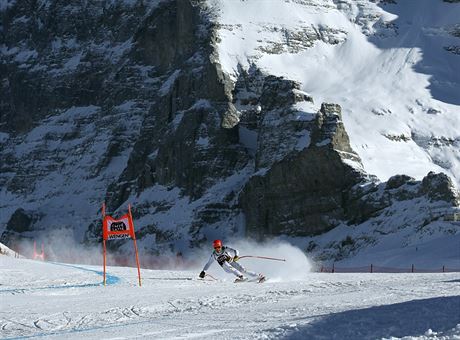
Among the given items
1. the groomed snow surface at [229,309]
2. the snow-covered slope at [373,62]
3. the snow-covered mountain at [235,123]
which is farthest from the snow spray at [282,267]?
the snow-covered slope at [373,62]

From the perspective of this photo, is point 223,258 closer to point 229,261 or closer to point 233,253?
point 229,261

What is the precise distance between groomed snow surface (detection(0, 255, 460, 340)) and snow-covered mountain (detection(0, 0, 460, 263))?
34.9 m

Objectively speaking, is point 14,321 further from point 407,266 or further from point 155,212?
point 155,212

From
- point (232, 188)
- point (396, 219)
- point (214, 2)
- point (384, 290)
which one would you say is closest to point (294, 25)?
point (214, 2)

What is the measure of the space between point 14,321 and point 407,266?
40.8 metres

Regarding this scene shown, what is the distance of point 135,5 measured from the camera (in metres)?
160

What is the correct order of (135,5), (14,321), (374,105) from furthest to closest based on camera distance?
(135,5) < (374,105) < (14,321)

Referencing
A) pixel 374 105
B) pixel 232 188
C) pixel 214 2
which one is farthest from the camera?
pixel 214 2

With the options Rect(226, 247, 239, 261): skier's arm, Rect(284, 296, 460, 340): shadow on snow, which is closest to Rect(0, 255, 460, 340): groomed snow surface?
Rect(284, 296, 460, 340): shadow on snow

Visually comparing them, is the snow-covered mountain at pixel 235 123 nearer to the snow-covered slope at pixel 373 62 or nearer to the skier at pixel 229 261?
the snow-covered slope at pixel 373 62

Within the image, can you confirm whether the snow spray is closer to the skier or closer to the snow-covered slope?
the skier

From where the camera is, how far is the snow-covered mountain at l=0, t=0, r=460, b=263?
8644cm

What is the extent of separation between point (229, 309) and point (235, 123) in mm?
93047

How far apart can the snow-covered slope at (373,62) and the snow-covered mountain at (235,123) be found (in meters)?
0.28
